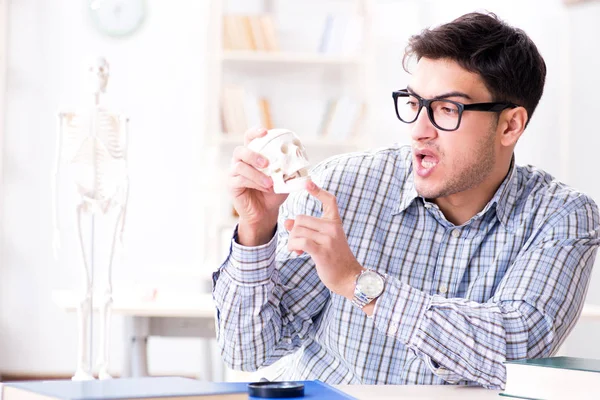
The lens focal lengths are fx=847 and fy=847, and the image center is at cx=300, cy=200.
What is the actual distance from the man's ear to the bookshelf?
2.95 m

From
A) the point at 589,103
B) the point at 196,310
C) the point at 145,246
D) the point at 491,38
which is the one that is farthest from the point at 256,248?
the point at 145,246

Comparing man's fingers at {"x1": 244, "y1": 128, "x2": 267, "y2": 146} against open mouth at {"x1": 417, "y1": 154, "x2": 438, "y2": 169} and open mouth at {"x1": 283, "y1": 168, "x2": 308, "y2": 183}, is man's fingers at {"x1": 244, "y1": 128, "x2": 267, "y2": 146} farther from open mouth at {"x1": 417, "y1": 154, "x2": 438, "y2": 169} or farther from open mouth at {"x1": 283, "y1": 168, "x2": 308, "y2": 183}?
open mouth at {"x1": 417, "y1": 154, "x2": 438, "y2": 169}

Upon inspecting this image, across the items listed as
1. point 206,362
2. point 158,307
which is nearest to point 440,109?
point 158,307

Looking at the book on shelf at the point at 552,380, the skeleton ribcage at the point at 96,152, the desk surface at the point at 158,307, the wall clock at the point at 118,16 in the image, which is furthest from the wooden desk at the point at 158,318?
the wall clock at the point at 118,16

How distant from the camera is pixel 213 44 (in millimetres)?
4684

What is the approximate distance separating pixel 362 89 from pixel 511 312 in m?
3.42

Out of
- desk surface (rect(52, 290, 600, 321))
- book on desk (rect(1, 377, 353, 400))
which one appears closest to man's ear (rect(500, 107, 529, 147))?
book on desk (rect(1, 377, 353, 400))

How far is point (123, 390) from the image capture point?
0.90 m

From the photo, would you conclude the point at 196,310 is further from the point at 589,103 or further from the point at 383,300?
the point at 589,103

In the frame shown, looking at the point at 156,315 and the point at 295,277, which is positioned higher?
the point at 295,277

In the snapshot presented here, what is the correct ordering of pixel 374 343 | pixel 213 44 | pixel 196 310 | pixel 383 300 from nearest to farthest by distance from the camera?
pixel 383 300, pixel 374 343, pixel 196 310, pixel 213 44

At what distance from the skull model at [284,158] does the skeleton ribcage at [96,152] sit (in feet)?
2.84

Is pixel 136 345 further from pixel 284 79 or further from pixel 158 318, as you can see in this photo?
pixel 284 79

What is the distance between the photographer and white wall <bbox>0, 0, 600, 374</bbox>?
5.07 metres
